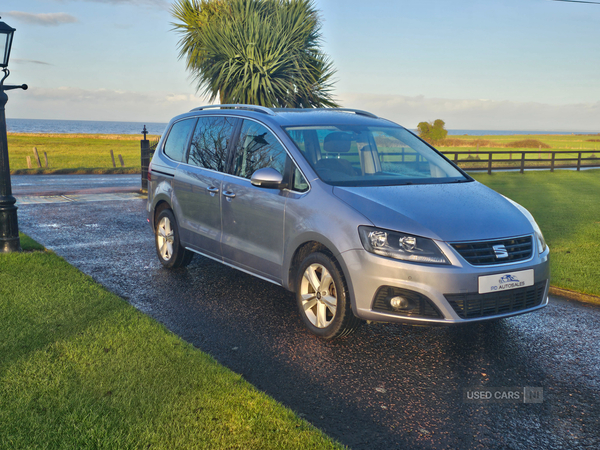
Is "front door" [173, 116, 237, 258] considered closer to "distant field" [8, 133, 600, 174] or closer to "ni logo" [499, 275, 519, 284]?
"ni logo" [499, 275, 519, 284]

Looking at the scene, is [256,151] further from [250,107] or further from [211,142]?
[211,142]

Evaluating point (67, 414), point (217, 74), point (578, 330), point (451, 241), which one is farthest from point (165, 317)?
point (217, 74)

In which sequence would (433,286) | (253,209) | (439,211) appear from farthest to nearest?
1. (253,209)
2. (439,211)
3. (433,286)

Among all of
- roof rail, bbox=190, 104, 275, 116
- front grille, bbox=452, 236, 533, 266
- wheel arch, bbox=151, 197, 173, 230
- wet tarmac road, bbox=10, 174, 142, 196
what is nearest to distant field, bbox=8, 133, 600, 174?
wet tarmac road, bbox=10, 174, 142, 196

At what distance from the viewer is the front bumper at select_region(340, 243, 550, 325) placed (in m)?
3.99

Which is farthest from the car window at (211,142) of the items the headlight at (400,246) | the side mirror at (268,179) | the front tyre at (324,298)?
the headlight at (400,246)

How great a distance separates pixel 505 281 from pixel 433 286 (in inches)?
22.9

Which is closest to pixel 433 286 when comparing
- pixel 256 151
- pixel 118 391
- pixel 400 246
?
pixel 400 246

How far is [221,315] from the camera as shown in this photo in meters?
5.33

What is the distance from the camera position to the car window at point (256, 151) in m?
5.25

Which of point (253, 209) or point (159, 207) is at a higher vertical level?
point (253, 209)

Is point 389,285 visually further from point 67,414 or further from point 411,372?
point 67,414

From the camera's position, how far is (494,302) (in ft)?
13.6

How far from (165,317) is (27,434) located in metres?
2.30
